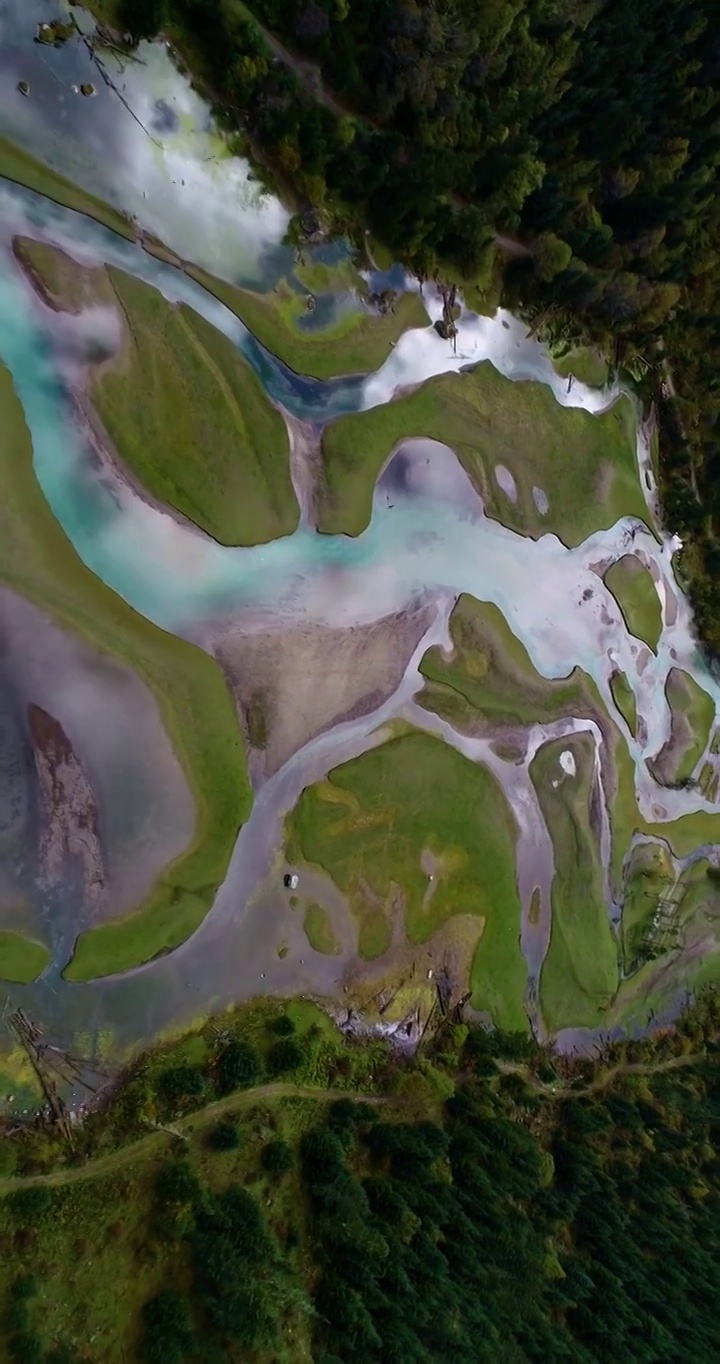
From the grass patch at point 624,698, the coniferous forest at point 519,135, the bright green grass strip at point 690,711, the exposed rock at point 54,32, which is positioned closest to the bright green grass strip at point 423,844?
the grass patch at point 624,698

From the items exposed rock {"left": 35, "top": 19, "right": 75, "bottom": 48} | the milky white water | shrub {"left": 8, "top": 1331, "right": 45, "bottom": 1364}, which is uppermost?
exposed rock {"left": 35, "top": 19, "right": 75, "bottom": 48}

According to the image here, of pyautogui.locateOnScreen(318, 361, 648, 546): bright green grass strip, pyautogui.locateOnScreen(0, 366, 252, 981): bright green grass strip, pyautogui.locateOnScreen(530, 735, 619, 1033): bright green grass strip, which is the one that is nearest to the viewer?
pyautogui.locateOnScreen(0, 366, 252, 981): bright green grass strip

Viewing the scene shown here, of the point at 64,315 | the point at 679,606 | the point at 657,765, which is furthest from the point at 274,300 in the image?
the point at 657,765

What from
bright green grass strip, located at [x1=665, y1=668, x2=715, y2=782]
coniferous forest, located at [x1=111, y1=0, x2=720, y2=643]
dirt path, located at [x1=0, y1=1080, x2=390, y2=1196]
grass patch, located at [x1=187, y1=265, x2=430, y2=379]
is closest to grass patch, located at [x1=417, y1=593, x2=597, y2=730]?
bright green grass strip, located at [x1=665, y1=668, x2=715, y2=782]

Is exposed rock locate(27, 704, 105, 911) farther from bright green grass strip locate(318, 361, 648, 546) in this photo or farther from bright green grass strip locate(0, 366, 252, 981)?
bright green grass strip locate(318, 361, 648, 546)

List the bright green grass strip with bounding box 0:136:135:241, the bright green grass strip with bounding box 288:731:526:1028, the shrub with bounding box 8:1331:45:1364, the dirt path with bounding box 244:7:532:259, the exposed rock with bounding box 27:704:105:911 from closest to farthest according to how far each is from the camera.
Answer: the shrub with bounding box 8:1331:45:1364 < the bright green grass strip with bounding box 0:136:135:241 < the exposed rock with bounding box 27:704:105:911 < the dirt path with bounding box 244:7:532:259 < the bright green grass strip with bounding box 288:731:526:1028

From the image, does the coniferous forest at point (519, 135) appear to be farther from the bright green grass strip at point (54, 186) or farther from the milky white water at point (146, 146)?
the bright green grass strip at point (54, 186)
